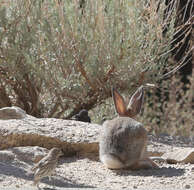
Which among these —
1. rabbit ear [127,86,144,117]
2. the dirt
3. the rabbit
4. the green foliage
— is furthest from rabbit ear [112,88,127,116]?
the green foliage

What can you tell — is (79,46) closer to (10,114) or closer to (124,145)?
(10,114)

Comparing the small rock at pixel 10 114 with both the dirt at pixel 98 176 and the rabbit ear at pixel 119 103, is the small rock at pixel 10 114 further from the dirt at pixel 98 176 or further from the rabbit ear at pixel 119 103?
the rabbit ear at pixel 119 103

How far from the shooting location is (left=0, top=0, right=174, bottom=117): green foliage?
6.73m

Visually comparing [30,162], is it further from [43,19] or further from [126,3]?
[126,3]

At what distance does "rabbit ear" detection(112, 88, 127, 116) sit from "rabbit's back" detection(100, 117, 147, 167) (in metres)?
0.36

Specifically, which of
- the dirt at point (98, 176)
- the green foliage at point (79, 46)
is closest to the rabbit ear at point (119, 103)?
the dirt at point (98, 176)

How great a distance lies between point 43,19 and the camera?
6.88m

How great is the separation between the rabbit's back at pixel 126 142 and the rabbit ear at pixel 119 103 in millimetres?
362

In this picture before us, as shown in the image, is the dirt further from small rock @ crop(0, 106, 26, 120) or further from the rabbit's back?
small rock @ crop(0, 106, 26, 120)

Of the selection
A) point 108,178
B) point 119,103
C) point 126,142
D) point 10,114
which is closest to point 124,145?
point 126,142

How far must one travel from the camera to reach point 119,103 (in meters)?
5.32

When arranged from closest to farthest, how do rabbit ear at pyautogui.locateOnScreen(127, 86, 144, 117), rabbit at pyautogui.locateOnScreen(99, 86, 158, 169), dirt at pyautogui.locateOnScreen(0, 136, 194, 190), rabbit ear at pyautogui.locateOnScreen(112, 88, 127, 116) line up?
1. dirt at pyautogui.locateOnScreen(0, 136, 194, 190)
2. rabbit at pyautogui.locateOnScreen(99, 86, 158, 169)
3. rabbit ear at pyautogui.locateOnScreen(112, 88, 127, 116)
4. rabbit ear at pyautogui.locateOnScreen(127, 86, 144, 117)

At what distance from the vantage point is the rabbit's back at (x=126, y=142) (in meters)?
4.89

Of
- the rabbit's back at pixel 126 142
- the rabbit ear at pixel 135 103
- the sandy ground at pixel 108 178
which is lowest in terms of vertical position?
the sandy ground at pixel 108 178
